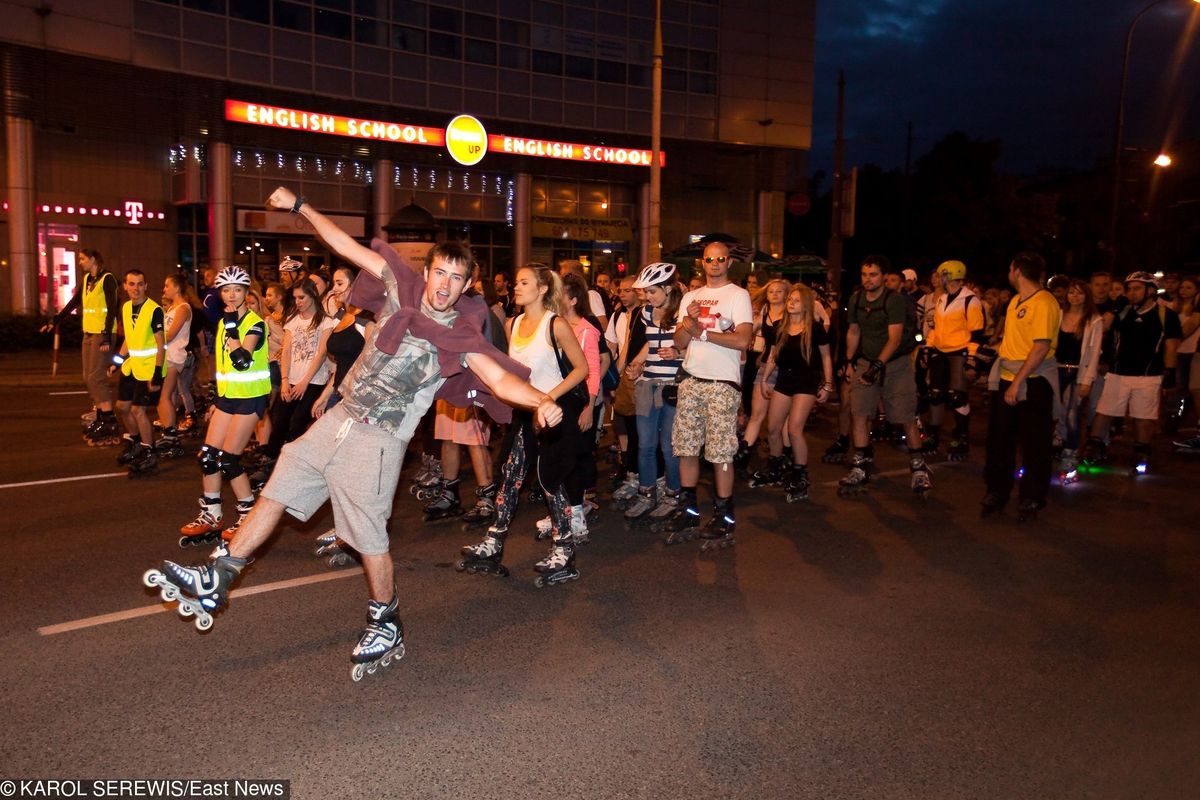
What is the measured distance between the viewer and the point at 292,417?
828 cm

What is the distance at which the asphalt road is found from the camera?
3820 mm

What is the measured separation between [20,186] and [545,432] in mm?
23884

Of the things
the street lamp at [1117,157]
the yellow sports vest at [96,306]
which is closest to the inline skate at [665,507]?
the yellow sports vest at [96,306]

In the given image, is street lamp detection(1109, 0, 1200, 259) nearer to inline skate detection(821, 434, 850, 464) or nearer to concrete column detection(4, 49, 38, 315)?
inline skate detection(821, 434, 850, 464)

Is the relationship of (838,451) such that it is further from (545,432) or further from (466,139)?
(466,139)

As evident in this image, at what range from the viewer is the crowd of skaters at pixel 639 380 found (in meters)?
6.45

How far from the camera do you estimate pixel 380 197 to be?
3047 centimetres

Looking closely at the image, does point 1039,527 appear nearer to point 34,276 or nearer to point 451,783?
point 451,783

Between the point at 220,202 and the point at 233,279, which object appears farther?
the point at 220,202

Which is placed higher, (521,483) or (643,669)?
(521,483)

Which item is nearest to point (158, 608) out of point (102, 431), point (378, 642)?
point (378, 642)

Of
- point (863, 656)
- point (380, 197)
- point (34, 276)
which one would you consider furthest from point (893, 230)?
point (863, 656)

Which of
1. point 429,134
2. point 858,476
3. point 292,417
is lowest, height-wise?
point 858,476

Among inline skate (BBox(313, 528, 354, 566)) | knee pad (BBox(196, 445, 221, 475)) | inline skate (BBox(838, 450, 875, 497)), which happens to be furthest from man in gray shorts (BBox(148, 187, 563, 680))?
inline skate (BBox(838, 450, 875, 497))
